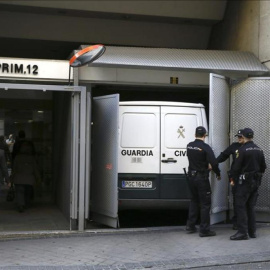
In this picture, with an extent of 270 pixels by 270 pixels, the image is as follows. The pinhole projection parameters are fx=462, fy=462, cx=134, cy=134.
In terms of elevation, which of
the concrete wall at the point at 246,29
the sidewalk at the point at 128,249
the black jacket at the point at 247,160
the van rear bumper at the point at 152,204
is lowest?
the sidewalk at the point at 128,249

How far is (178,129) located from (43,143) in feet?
14.5

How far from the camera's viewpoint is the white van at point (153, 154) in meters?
8.06

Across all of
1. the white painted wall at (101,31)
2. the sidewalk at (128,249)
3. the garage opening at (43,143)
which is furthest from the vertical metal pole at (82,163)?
the white painted wall at (101,31)

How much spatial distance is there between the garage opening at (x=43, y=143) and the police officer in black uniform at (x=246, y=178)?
330 centimetres

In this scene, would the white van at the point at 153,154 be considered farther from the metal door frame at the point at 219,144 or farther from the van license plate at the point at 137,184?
the metal door frame at the point at 219,144

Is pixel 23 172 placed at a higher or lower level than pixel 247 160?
lower

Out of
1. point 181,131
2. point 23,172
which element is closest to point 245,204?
point 181,131

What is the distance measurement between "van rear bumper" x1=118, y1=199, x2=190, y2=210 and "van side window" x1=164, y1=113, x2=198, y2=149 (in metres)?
0.97

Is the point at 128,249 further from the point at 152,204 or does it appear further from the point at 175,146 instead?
the point at 175,146

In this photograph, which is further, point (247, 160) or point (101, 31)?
point (101, 31)

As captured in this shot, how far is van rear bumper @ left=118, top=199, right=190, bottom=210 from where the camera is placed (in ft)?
26.3

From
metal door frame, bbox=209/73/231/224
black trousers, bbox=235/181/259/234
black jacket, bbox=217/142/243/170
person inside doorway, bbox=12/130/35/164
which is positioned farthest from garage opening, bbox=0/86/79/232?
black trousers, bbox=235/181/259/234

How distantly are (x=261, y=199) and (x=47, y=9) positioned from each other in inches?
256

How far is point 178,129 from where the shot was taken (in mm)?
8234
